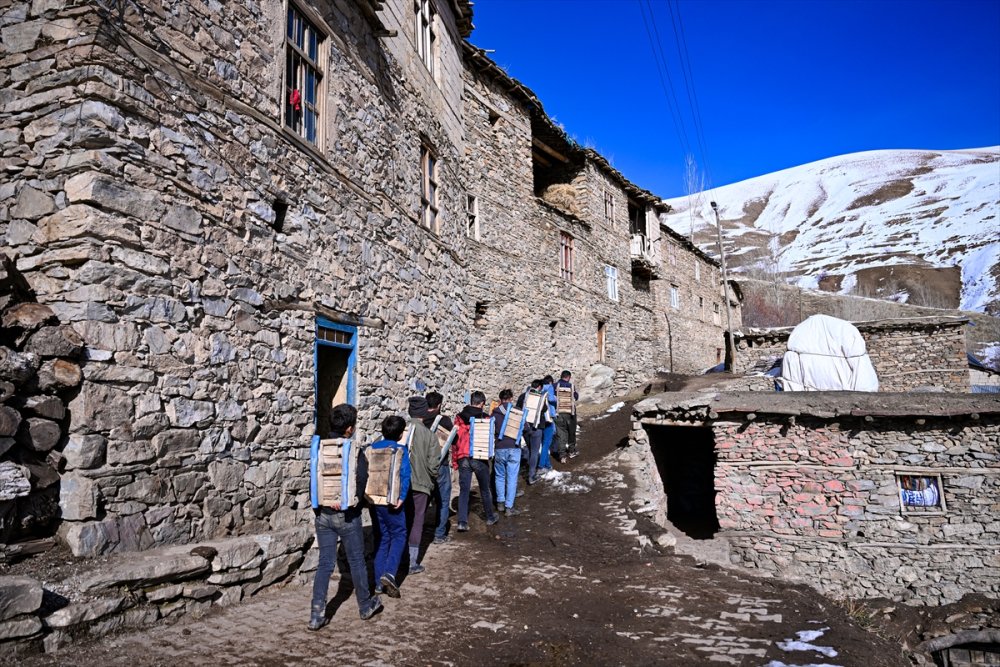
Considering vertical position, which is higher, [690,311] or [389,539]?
[690,311]

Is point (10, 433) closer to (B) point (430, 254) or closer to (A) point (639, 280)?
(B) point (430, 254)

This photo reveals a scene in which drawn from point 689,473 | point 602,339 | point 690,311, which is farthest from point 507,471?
point 690,311

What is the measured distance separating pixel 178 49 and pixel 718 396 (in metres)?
10.1

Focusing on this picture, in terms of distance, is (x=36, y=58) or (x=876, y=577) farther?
(x=876, y=577)

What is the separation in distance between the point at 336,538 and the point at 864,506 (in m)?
9.96

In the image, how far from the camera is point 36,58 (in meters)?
4.88

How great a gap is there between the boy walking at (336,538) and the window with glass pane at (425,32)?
337 inches

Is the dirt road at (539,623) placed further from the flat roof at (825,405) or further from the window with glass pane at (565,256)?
the window with glass pane at (565,256)

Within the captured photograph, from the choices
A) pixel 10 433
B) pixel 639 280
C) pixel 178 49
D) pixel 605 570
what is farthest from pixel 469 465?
pixel 639 280

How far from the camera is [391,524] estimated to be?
18.3ft

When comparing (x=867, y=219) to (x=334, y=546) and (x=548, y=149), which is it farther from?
(x=334, y=546)

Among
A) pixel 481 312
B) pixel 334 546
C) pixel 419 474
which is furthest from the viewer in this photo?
pixel 481 312

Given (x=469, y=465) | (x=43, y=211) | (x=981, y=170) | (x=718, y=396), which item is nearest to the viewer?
(x=43, y=211)

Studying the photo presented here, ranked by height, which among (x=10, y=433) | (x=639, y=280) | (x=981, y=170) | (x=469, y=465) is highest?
(x=981, y=170)
